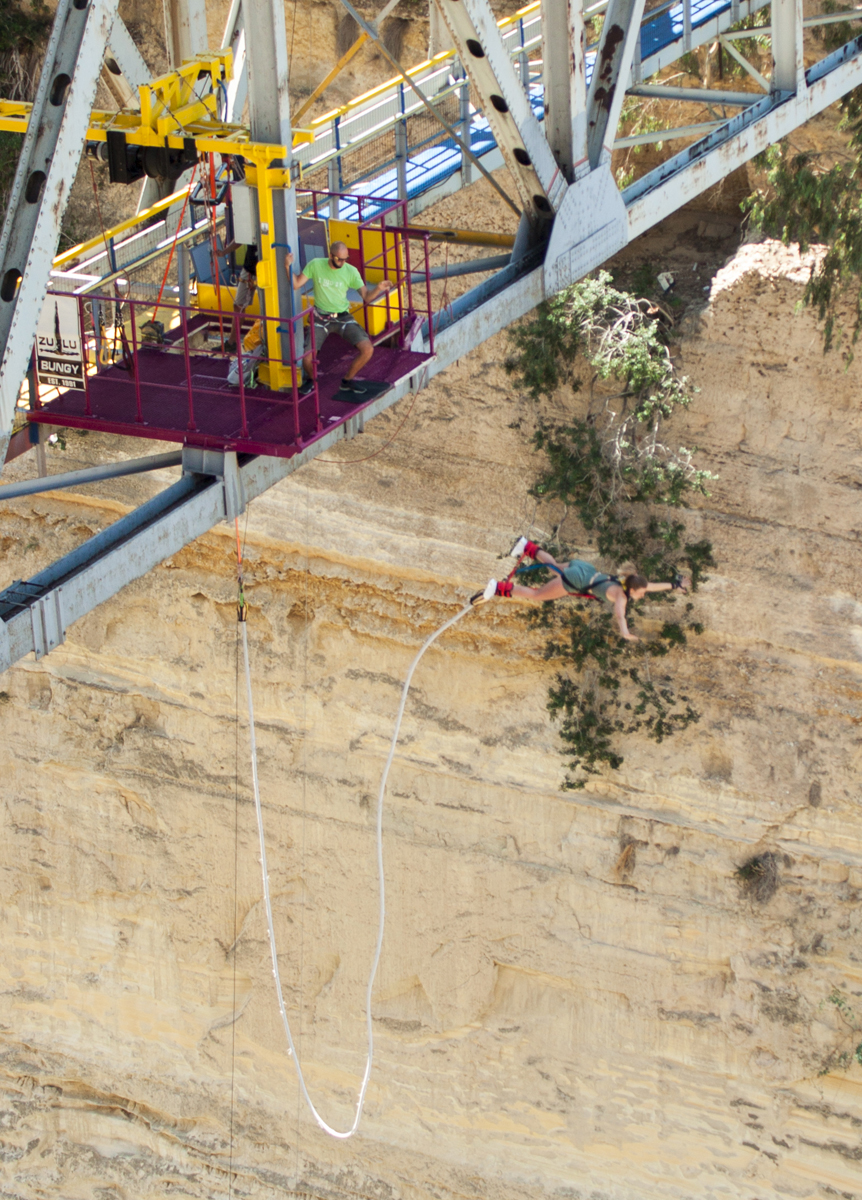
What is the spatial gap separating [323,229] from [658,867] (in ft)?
28.4

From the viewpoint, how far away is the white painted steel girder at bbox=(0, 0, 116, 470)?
26.7 feet

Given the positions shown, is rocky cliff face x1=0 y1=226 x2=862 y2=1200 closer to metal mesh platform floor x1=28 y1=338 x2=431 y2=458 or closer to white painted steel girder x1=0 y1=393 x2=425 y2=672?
metal mesh platform floor x1=28 y1=338 x2=431 y2=458

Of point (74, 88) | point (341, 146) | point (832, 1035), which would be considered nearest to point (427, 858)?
point (832, 1035)

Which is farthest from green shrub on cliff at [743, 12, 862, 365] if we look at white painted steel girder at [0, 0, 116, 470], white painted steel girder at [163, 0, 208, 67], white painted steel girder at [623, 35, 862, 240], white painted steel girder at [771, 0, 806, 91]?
white painted steel girder at [0, 0, 116, 470]

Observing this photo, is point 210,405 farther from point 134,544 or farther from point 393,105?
point 393,105

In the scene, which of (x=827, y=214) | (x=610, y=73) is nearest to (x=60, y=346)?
(x=610, y=73)

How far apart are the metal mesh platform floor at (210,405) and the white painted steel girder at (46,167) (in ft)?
4.29

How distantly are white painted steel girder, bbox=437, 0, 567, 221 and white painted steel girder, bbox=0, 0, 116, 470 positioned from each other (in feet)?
8.42

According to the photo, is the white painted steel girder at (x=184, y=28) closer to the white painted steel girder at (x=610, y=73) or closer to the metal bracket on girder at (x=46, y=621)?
the white painted steel girder at (x=610, y=73)

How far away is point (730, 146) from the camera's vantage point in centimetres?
1247

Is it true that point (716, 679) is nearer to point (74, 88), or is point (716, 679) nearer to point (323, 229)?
point (323, 229)

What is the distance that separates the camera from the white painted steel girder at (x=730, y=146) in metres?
12.1

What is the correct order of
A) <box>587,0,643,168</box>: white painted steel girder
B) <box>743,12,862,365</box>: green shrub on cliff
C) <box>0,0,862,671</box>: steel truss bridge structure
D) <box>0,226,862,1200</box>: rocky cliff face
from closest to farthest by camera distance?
1. <box>0,0,862,671</box>: steel truss bridge structure
2. <box>587,0,643,168</box>: white painted steel girder
3. <box>743,12,862,365</box>: green shrub on cliff
4. <box>0,226,862,1200</box>: rocky cliff face

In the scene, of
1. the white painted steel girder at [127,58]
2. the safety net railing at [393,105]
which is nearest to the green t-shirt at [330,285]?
the safety net railing at [393,105]
